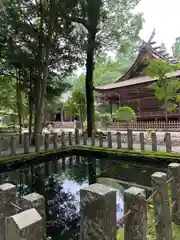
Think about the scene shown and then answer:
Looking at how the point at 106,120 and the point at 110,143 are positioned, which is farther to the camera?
the point at 106,120

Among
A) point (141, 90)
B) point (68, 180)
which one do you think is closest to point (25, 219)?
point (68, 180)

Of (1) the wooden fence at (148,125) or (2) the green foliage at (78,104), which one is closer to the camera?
(1) the wooden fence at (148,125)

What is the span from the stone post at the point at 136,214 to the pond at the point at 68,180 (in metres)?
2.25

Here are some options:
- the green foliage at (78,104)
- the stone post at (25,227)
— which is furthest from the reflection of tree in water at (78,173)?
the green foliage at (78,104)

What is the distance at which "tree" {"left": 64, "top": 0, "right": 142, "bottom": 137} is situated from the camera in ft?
37.4

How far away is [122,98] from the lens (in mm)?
19672

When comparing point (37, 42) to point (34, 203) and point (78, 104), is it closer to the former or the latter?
point (78, 104)

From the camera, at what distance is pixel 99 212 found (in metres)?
1.48

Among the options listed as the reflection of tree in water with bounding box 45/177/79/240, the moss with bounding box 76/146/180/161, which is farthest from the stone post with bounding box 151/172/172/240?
the moss with bounding box 76/146/180/161

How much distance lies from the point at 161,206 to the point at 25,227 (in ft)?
5.00

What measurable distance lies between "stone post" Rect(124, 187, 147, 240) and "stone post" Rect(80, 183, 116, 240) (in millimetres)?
327

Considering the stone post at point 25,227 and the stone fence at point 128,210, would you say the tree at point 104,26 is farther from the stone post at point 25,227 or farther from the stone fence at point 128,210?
the stone post at point 25,227

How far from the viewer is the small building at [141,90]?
16750 mm

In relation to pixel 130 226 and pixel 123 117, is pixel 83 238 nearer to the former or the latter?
pixel 130 226
